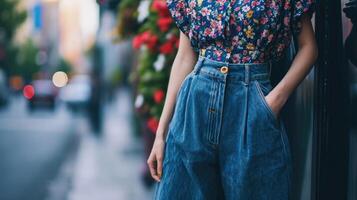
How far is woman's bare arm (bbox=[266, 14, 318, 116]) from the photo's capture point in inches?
71.5

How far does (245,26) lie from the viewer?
1.86 m

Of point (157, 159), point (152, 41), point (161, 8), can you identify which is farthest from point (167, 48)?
point (157, 159)

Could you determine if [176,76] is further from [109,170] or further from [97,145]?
[97,145]

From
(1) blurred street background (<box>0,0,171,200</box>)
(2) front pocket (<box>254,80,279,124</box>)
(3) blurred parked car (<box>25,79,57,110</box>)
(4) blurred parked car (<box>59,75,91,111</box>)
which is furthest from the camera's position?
(3) blurred parked car (<box>25,79,57,110</box>)

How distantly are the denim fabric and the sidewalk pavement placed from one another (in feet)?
15.6

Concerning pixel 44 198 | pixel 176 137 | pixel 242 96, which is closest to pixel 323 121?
pixel 242 96

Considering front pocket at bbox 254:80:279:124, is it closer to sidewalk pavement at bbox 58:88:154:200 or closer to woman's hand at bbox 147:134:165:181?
woman's hand at bbox 147:134:165:181

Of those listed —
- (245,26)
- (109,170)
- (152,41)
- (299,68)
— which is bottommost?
(109,170)

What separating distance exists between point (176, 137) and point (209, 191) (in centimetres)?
21

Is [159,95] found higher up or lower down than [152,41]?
lower down

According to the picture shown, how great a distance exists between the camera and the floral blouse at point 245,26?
6.10ft

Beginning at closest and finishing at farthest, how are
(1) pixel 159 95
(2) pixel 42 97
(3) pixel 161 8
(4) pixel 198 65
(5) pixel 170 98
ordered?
1. (4) pixel 198 65
2. (5) pixel 170 98
3. (3) pixel 161 8
4. (1) pixel 159 95
5. (2) pixel 42 97

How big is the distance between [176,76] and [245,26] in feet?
1.09

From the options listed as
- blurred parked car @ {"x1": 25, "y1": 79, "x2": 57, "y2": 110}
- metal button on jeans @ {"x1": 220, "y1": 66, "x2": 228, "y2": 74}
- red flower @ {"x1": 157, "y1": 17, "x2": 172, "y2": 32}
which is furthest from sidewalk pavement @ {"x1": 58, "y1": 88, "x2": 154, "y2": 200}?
blurred parked car @ {"x1": 25, "y1": 79, "x2": 57, "y2": 110}
